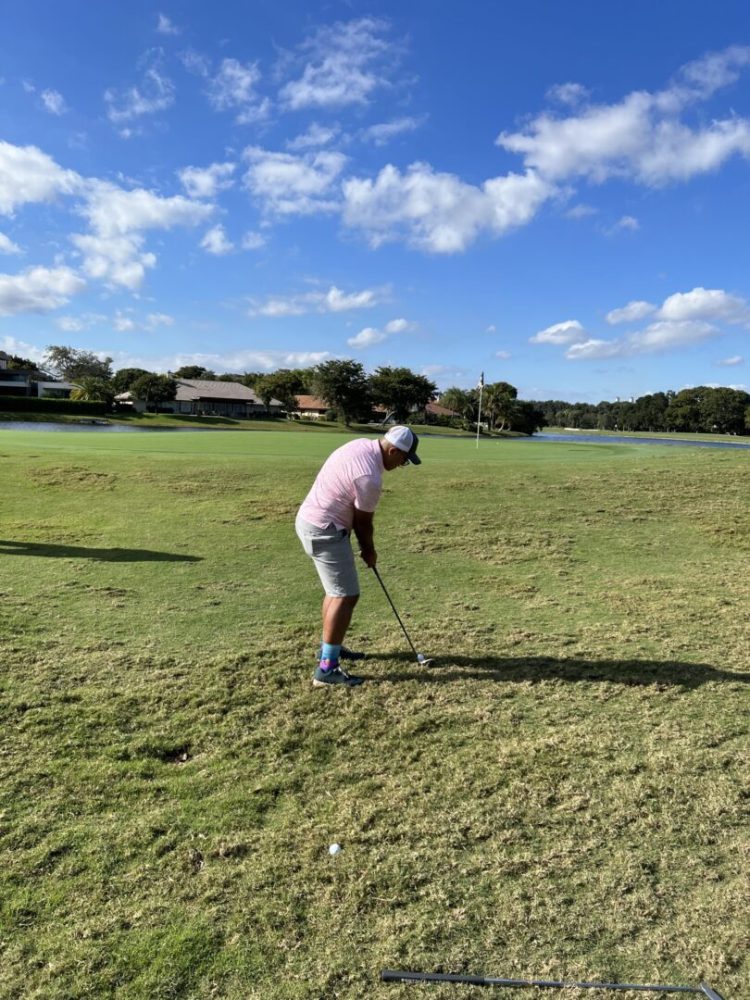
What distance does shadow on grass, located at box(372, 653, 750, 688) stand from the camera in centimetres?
506

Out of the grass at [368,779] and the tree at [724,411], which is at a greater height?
the tree at [724,411]

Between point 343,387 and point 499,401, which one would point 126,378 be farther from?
point 499,401

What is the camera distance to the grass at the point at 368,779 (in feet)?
8.31

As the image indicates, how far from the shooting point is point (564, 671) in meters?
5.25

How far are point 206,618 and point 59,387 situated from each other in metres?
107

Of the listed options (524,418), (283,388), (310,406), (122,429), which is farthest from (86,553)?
(310,406)

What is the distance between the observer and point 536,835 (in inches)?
126

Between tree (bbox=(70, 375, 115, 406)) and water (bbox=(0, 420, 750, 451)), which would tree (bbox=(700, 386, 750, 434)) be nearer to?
water (bbox=(0, 420, 750, 451))

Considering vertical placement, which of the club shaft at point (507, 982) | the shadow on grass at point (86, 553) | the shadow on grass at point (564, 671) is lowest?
the club shaft at point (507, 982)

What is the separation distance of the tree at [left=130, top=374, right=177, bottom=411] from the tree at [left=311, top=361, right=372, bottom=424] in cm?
1851

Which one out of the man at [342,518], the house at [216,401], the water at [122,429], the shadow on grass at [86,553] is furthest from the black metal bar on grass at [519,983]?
the house at [216,401]

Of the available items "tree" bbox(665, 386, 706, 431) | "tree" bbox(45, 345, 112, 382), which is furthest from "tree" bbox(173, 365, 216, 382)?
"tree" bbox(665, 386, 706, 431)

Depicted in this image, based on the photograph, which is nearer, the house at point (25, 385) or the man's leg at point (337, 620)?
the man's leg at point (337, 620)

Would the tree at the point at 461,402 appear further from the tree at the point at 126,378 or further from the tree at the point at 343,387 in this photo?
the tree at the point at 126,378
